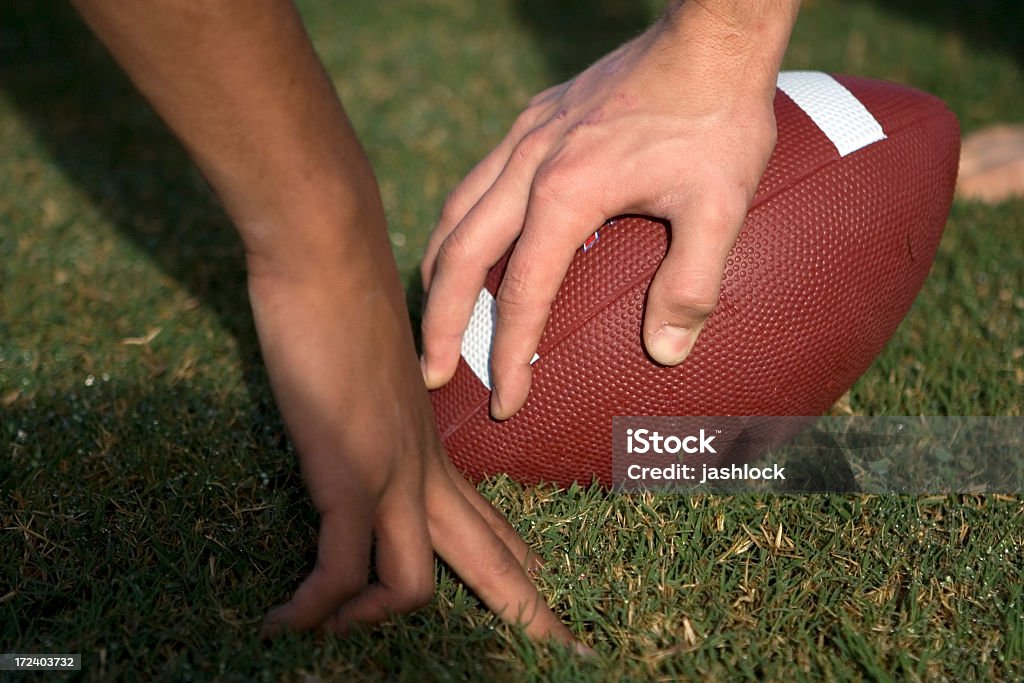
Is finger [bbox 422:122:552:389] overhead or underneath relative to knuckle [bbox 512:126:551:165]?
underneath

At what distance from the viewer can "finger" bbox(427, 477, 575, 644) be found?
166cm

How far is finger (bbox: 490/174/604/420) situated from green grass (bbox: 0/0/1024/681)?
30 cm

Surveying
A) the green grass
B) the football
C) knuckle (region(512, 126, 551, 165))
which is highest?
knuckle (region(512, 126, 551, 165))

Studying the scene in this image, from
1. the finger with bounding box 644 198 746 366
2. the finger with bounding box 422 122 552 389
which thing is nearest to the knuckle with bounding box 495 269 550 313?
the finger with bounding box 422 122 552 389

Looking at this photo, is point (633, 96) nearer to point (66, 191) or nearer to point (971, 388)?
point (971, 388)

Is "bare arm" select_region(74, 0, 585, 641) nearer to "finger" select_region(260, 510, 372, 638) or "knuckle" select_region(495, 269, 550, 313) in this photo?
"finger" select_region(260, 510, 372, 638)

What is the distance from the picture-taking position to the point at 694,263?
1813 millimetres

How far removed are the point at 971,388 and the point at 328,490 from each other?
1.63 meters

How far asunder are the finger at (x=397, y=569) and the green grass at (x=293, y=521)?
5 centimetres

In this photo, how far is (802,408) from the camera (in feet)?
6.78

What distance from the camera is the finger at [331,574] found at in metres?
1.52

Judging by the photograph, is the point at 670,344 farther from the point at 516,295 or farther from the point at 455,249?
the point at 455,249

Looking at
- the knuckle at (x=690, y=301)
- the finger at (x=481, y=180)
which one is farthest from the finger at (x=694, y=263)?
the finger at (x=481, y=180)

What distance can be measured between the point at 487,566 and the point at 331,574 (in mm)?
265
